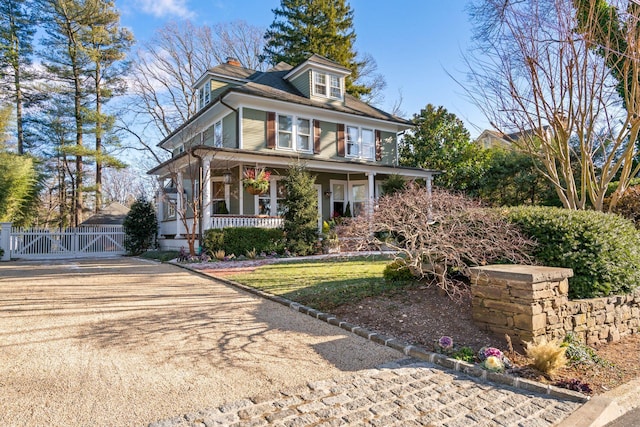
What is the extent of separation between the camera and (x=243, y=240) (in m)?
12.7

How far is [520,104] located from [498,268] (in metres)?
4.79

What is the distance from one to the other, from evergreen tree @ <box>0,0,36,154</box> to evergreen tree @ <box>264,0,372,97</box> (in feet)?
50.4

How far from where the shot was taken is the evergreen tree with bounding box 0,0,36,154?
21.1m

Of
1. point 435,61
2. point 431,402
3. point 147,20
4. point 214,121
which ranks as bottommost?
point 431,402

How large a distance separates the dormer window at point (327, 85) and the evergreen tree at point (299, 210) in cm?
597

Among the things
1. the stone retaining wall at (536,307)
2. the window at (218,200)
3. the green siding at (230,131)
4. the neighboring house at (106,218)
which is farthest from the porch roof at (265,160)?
the stone retaining wall at (536,307)

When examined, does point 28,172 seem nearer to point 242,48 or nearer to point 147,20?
point 147,20

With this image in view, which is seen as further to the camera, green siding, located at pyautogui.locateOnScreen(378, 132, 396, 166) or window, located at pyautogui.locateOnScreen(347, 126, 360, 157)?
green siding, located at pyautogui.locateOnScreen(378, 132, 396, 166)

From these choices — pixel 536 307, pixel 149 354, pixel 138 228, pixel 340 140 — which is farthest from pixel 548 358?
pixel 138 228

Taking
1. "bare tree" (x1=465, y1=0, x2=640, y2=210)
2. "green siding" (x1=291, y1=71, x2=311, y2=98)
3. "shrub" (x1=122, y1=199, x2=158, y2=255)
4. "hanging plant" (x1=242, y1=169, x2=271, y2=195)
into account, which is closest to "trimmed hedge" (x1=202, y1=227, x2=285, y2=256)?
"hanging plant" (x1=242, y1=169, x2=271, y2=195)

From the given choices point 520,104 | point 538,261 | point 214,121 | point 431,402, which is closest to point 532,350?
point 431,402

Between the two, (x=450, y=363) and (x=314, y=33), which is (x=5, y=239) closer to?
(x=450, y=363)

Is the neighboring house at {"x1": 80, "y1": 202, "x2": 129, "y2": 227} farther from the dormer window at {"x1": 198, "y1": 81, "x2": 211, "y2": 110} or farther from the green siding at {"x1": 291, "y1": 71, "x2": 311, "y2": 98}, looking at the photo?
the green siding at {"x1": 291, "y1": 71, "x2": 311, "y2": 98}

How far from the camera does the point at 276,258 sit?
1234 cm
